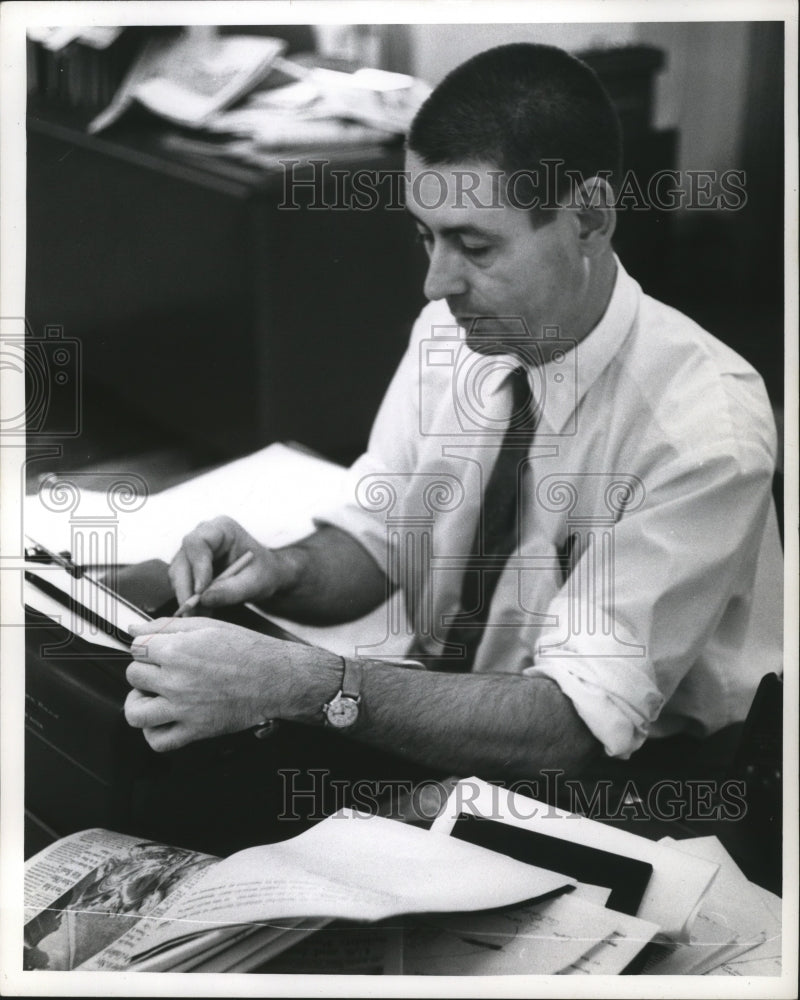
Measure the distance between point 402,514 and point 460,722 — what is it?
32cm

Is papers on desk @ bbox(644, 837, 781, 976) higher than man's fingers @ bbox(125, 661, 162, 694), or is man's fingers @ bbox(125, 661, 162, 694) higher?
man's fingers @ bbox(125, 661, 162, 694)

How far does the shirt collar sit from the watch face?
0.50 meters

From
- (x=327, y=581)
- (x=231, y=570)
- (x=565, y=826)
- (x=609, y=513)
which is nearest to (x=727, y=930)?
(x=565, y=826)

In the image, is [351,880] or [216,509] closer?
[351,880]

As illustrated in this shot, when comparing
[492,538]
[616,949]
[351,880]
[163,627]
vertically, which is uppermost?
[492,538]

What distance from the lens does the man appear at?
1743 millimetres

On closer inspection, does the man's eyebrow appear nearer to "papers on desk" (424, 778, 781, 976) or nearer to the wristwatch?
the wristwatch

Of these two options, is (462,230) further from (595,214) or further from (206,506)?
(206,506)

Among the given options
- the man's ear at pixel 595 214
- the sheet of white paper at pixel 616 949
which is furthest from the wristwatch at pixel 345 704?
the man's ear at pixel 595 214

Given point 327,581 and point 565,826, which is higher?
point 327,581

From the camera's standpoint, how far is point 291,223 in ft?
5.86

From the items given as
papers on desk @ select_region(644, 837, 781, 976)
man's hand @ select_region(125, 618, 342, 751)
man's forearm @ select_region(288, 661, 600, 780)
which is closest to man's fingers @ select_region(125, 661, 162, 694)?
man's hand @ select_region(125, 618, 342, 751)

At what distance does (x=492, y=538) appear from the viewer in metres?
1.81

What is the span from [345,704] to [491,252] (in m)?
0.69
